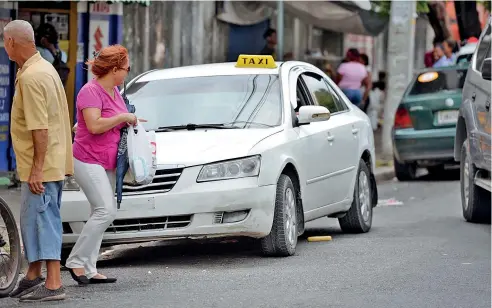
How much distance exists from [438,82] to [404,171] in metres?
1.48

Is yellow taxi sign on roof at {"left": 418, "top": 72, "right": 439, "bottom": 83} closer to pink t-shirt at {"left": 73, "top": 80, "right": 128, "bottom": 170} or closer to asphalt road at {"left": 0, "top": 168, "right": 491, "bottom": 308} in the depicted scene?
asphalt road at {"left": 0, "top": 168, "right": 491, "bottom": 308}

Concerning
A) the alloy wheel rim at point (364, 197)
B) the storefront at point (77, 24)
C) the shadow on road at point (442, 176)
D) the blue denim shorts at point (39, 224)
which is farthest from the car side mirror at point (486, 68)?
the shadow on road at point (442, 176)

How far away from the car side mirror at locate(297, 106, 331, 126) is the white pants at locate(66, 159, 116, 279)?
2.29m

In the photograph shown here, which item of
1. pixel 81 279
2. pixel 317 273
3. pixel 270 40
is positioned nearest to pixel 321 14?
pixel 270 40

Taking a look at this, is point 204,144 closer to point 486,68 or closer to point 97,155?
point 97,155

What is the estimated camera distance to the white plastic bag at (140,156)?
8.64 m

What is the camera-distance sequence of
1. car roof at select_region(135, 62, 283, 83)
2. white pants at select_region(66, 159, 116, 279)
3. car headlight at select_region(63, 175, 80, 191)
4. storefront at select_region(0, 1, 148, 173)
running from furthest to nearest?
storefront at select_region(0, 1, 148, 173)
car roof at select_region(135, 62, 283, 83)
car headlight at select_region(63, 175, 80, 191)
white pants at select_region(66, 159, 116, 279)

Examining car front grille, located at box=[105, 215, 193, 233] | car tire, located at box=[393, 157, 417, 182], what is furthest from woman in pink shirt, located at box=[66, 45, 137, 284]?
car tire, located at box=[393, 157, 417, 182]

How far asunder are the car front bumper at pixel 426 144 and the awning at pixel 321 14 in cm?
406

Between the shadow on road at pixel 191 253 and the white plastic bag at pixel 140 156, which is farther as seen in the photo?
the shadow on road at pixel 191 253

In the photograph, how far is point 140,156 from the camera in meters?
8.68

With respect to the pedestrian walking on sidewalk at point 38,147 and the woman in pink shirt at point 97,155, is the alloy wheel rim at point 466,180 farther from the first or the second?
the pedestrian walking on sidewalk at point 38,147

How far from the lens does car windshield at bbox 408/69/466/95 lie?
727 inches

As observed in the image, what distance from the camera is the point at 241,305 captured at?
772cm
